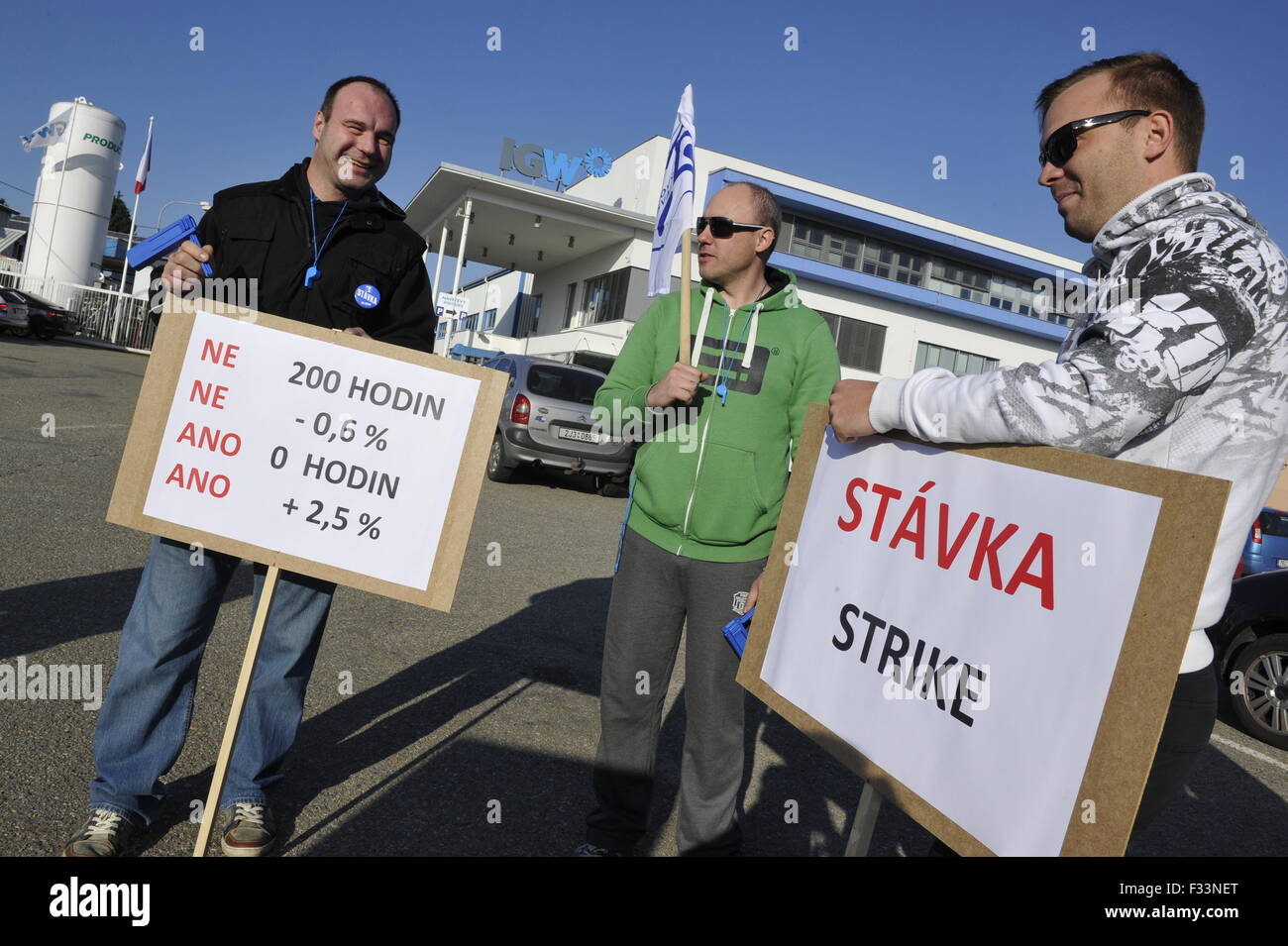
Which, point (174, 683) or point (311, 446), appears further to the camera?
point (174, 683)

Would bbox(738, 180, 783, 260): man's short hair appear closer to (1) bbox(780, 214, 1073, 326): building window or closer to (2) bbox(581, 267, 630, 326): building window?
(2) bbox(581, 267, 630, 326): building window

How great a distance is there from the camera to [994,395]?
1519mm

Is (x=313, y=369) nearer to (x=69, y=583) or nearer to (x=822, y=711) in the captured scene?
(x=822, y=711)

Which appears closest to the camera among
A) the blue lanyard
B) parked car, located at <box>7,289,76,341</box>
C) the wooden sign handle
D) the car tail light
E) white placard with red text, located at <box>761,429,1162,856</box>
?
white placard with red text, located at <box>761,429,1162,856</box>

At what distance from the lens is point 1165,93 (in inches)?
61.5

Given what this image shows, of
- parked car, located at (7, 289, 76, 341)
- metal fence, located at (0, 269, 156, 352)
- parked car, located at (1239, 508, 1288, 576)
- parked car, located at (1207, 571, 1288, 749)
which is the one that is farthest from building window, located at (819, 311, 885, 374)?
parked car, located at (1207, 571, 1288, 749)

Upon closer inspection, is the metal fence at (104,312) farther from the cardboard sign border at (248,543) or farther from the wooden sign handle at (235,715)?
the wooden sign handle at (235,715)

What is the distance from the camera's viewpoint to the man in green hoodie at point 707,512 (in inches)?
106

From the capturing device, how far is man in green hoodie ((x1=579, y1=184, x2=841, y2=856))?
269cm

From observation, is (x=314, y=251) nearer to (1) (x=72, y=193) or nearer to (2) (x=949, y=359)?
(1) (x=72, y=193)

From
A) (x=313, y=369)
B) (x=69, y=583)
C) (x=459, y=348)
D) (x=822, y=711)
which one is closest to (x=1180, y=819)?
(x=822, y=711)

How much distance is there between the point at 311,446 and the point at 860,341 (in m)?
35.8

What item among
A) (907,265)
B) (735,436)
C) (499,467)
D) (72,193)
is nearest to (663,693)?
(735,436)

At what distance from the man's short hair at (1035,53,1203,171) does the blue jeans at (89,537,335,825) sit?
7.95 ft
